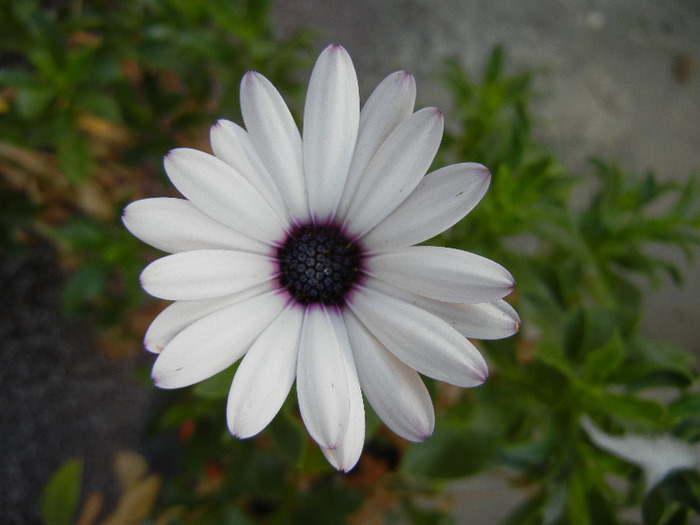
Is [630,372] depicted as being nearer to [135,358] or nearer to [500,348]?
[500,348]

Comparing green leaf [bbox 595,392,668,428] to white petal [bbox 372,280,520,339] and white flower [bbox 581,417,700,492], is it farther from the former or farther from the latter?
white petal [bbox 372,280,520,339]

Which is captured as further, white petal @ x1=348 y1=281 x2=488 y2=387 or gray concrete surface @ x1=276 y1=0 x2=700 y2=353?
gray concrete surface @ x1=276 y1=0 x2=700 y2=353

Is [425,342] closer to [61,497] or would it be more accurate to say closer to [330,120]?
[330,120]

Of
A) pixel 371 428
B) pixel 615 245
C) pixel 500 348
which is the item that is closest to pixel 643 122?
pixel 615 245

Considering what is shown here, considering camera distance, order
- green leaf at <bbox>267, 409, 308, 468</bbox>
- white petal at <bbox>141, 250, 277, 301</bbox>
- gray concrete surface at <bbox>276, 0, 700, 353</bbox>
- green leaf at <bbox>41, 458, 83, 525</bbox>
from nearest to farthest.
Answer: white petal at <bbox>141, 250, 277, 301</bbox> < green leaf at <bbox>267, 409, 308, 468</bbox> < green leaf at <bbox>41, 458, 83, 525</bbox> < gray concrete surface at <bbox>276, 0, 700, 353</bbox>

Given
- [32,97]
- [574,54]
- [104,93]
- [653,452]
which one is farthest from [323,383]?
[574,54]

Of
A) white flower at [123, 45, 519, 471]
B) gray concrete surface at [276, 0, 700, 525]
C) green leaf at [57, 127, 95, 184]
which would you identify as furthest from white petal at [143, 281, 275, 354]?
gray concrete surface at [276, 0, 700, 525]
